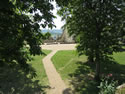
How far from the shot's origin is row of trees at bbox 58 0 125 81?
5.32 m

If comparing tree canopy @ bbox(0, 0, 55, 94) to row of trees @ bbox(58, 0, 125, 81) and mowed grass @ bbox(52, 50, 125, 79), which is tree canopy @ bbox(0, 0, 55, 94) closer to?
row of trees @ bbox(58, 0, 125, 81)

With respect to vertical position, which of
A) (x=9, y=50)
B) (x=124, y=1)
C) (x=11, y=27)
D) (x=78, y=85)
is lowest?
(x=78, y=85)

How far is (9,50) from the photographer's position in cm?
279

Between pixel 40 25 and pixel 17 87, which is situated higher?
pixel 40 25

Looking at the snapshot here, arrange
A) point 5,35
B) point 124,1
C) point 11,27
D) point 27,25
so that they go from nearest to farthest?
point 5,35, point 11,27, point 27,25, point 124,1

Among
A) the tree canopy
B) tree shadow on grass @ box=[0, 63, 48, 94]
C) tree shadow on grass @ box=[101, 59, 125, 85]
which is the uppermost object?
the tree canopy

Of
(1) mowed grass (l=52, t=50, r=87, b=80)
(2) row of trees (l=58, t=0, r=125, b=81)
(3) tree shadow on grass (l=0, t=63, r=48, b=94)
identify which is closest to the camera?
(3) tree shadow on grass (l=0, t=63, r=48, b=94)

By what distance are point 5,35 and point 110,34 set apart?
5229 millimetres

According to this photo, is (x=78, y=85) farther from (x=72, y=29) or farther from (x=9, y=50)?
(x=9, y=50)

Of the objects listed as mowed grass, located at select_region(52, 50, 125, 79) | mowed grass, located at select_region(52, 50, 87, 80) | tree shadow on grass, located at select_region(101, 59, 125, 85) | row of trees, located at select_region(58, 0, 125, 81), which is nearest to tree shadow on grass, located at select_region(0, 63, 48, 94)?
mowed grass, located at select_region(52, 50, 87, 80)

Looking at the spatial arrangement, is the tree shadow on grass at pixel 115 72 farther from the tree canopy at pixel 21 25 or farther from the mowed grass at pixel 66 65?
the tree canopy at pixel 21 25

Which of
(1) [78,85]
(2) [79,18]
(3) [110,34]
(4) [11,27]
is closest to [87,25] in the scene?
(2) [79,18]

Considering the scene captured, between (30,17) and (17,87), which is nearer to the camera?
(30,17)

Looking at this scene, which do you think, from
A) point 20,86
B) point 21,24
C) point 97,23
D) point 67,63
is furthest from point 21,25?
point 67,63
